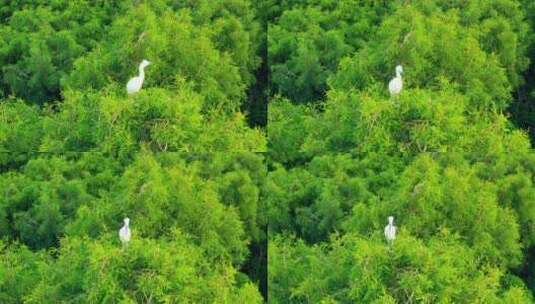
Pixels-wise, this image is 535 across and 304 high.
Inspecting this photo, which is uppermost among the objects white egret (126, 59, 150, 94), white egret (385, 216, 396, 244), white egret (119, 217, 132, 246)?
white egret (126, 59, 150, 94)

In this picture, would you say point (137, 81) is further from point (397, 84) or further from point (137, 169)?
point (397, 84)

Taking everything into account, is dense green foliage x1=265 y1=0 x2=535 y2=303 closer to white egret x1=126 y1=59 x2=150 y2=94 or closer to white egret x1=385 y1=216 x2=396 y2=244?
white egret x1=385 y1=216 x2=396 y2=244

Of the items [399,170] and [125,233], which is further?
[399,170]

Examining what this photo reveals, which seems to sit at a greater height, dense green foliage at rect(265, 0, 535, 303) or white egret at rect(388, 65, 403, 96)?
white egret at rect(388, 65, 403, 96)

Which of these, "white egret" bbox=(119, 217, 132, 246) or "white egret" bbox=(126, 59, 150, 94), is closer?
"white egret" bbox=(119, 217, 132, 246)

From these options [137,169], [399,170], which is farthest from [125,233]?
[399,170]

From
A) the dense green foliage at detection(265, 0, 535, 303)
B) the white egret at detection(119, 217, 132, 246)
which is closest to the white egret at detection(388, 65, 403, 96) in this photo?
the dense green foliage at detection(265, 0, 535, 303)
